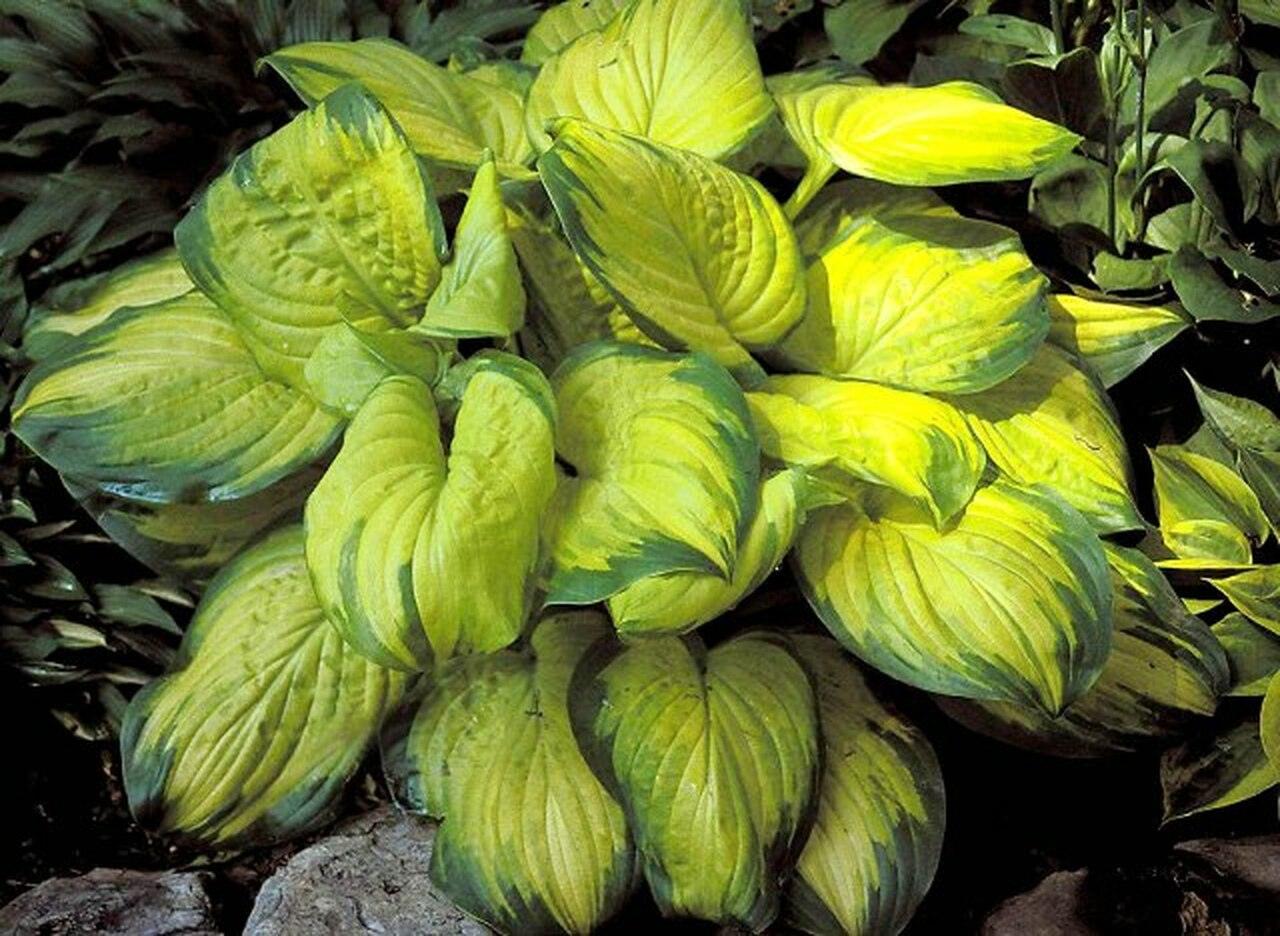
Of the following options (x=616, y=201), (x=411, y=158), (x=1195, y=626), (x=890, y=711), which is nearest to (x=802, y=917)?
(x=890, y=711)

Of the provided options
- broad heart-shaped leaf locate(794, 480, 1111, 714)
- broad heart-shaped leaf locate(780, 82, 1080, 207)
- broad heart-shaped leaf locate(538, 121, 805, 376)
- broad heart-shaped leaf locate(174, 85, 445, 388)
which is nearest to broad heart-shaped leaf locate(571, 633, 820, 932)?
broad heart-shaped leaf locate(794, 480, 1111, 714)

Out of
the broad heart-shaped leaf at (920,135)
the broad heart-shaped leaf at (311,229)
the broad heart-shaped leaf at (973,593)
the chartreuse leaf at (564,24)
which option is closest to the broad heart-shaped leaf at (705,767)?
the broad heart-shaped leaf at (973,593)

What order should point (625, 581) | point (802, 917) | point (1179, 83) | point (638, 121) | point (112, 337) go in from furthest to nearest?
point (1179, 83), point (638, 121), point (112, 337), point (802, 917), point (625, 581)

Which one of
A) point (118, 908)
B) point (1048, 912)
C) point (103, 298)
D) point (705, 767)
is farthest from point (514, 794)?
point (103, 298)

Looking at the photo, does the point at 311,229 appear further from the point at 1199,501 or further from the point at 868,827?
the point at 1199,501

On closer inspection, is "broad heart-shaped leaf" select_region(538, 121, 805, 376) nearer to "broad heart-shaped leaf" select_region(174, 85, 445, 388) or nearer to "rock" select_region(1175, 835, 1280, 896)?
"broad heart-shaped leaf" select_region(174, 85, 445, 388)

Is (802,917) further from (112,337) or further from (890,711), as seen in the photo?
(112,337)
